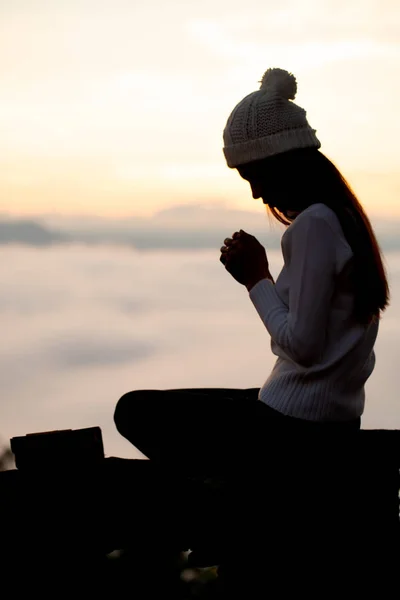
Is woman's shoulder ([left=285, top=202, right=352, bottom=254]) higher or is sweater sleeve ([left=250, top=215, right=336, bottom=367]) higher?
woman's shoulder ([left=285, top=202, right=352, bottom=254])

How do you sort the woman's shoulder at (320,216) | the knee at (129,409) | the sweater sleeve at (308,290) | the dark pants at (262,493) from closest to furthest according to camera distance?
the sweater sleeve at (308,290), the woman's shoulder at (320,216), the dark pants at (262,493), the knee at (129,409)

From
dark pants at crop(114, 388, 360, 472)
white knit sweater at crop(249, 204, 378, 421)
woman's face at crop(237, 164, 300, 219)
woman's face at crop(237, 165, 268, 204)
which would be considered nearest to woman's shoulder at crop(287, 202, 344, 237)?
white knit sweater at crop(249, 204, 378, 421)

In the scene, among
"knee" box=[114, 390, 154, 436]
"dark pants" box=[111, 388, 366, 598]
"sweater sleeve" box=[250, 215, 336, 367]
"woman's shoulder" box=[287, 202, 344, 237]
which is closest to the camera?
"sweater sleeve" box=[250, 215, 336, 367]

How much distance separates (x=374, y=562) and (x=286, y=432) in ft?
2.50

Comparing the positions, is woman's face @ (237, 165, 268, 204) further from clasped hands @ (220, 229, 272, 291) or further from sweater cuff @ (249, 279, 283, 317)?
sweater cuff @ (249, 279, 283, 317)

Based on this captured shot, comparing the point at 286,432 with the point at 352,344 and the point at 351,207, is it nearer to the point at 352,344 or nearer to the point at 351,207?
the point at 352,344

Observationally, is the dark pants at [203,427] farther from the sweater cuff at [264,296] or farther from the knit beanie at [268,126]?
the knit beanie at [268,126]

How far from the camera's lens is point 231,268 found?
4223mm

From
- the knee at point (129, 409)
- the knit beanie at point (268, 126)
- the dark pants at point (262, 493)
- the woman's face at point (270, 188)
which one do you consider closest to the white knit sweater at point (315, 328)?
the dark pants at point (262, 493)

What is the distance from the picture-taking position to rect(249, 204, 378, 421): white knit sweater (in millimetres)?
3742

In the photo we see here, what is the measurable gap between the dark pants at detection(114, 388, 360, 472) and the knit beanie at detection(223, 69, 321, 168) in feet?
3.87

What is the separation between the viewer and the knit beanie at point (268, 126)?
13.4 ft

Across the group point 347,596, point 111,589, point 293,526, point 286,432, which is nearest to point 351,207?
point 286,432

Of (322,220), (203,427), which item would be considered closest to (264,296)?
(322,220)
